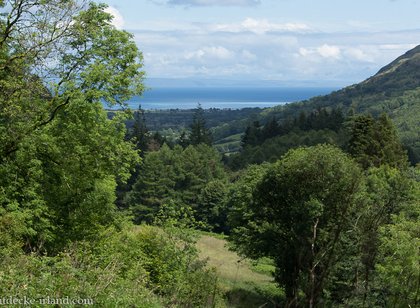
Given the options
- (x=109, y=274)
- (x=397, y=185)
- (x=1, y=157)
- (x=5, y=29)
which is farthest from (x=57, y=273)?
(x=397, y=185)

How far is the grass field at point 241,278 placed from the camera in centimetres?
3197

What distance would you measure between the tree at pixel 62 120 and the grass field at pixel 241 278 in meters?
7.57

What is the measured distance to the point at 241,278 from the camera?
1658 inches

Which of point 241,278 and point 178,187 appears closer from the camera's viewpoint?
point 241,278

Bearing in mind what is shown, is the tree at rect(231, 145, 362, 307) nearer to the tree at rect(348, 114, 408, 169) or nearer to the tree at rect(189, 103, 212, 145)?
the tree at rect(348, 114, 408, 169)

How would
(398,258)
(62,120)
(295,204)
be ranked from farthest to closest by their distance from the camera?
(295,204)
(398,258)
(62,120)

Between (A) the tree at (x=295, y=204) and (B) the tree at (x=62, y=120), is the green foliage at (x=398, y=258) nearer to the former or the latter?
(A) the tree at (x=295, y=204)

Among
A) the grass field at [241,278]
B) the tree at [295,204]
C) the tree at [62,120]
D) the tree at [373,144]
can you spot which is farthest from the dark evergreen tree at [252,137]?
the tree at [62,120]

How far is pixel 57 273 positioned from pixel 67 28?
11633 mm

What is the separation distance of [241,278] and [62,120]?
89.0 ft

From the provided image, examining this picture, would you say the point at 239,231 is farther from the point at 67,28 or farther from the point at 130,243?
the point at 67,28

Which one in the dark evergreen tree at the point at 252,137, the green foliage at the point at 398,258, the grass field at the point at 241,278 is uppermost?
the dark evergreen tree at the point at 252,137

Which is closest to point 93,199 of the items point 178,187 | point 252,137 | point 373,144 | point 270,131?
point 373,144

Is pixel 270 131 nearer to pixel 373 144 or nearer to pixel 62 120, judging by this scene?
pixel 373 144
